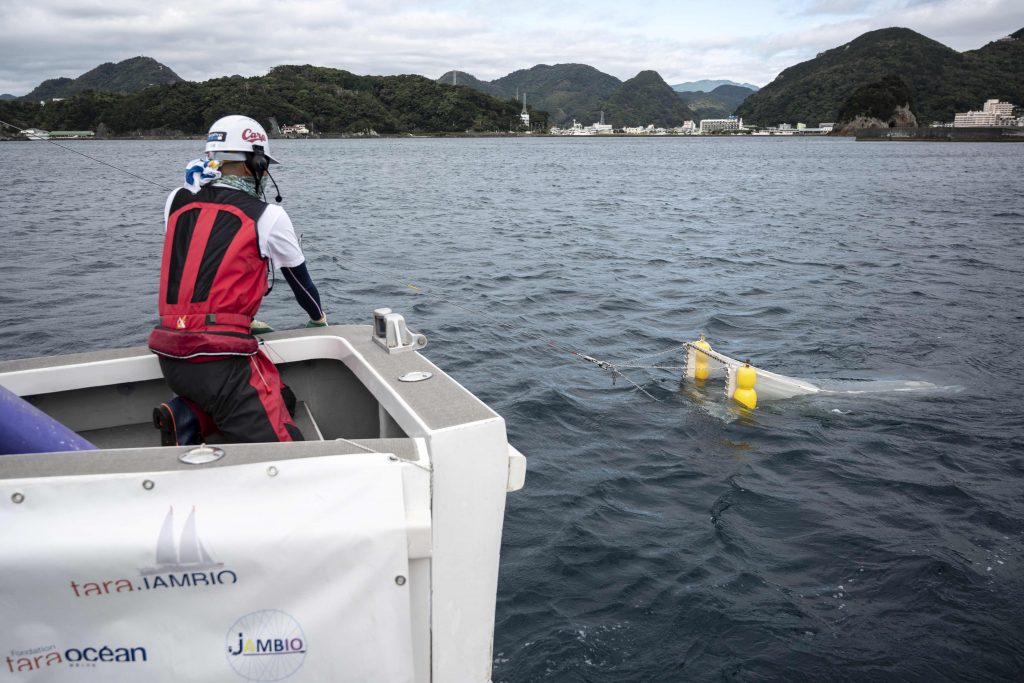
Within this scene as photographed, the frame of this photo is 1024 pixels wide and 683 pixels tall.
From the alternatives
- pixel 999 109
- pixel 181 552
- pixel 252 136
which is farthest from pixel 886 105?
pixel 181 552

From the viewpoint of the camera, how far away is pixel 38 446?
10.1ft

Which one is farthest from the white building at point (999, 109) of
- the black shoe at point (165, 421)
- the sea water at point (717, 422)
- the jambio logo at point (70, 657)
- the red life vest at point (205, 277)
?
the jambio logo at point (70, 657)

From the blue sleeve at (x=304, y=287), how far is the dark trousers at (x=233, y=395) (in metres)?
0.60

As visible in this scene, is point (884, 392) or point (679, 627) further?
point (884, 392)

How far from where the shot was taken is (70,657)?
8.25 feet

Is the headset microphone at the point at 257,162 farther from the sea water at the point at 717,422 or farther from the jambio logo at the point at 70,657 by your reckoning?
the sea water at the point at 717,422

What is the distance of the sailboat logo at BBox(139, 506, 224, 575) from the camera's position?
2.51 m

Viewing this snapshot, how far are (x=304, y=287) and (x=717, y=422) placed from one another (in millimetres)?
6179

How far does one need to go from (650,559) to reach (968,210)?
36.1 meters

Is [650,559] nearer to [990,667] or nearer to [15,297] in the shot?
[990,667]

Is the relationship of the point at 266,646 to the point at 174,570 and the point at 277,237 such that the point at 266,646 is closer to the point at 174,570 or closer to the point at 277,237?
the point at 174,570

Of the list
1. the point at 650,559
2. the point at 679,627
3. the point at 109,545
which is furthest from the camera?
the point at 650,559

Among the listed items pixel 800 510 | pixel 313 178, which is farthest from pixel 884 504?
pixel 313 178

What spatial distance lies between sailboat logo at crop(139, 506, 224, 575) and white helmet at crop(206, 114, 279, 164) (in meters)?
2.48
